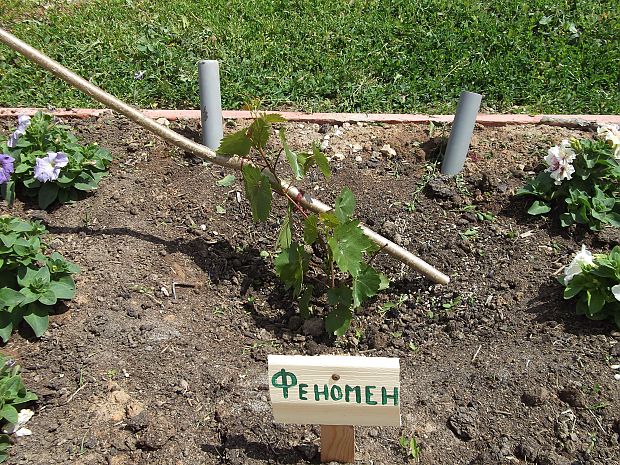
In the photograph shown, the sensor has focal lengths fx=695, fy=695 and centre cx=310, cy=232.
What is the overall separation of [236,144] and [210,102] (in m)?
0.87

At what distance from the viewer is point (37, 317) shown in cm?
261

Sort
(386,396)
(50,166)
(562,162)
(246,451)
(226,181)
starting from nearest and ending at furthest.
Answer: (386,396)
(246,451)
(562,162)
(50,166)
(226,181)

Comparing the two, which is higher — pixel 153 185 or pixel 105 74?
pixel 105 74

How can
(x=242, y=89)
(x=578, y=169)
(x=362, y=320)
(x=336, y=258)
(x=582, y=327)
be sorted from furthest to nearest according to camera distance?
1. (x=242, y=89)
2. (x=578, y=169)
3. (x=362, y=320)
4. (x=582, y=327)
5. (x=336, y=258)

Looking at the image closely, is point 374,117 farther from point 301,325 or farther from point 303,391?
point 303,391

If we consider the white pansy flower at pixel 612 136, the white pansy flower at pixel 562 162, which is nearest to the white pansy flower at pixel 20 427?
the white pansy flower at pixel 562 162

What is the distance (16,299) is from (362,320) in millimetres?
1328

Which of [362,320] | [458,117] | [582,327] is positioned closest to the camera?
[582,327]

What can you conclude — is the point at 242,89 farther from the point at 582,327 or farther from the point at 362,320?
the point at 582,327

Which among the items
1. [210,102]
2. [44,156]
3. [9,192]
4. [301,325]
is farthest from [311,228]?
[9,192]

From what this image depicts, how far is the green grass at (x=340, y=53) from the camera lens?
397 centimetres

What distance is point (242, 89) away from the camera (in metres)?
3.98

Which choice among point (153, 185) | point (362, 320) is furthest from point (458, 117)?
point (153, 185)

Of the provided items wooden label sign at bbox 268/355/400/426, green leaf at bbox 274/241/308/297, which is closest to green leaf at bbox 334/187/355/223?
green leaf at bbox 274/241/308/297
